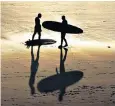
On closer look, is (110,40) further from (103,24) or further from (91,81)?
(91,81)

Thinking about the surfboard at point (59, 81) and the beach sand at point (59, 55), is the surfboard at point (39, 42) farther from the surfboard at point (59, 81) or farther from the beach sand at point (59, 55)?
the surfboard at point (59, 81)

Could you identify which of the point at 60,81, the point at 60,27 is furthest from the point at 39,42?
the point at 60,81

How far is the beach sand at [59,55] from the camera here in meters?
12.9

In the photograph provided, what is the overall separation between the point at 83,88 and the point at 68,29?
6.30m

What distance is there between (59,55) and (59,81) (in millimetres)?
2994

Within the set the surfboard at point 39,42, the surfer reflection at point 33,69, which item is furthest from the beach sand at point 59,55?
the surfboard at point 39,42

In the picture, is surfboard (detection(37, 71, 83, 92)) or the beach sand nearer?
the beach sand

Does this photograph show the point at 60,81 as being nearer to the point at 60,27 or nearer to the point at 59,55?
the point at 59,55

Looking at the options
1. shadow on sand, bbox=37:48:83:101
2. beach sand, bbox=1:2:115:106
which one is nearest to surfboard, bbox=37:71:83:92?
shadow on sand, bbox=37:48:83:101

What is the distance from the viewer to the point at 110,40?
19641 mm

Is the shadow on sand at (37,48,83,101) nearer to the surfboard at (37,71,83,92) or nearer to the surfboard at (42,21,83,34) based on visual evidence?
the surfboard at (37,71,83,92)

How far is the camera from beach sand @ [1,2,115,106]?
1287 centimetres

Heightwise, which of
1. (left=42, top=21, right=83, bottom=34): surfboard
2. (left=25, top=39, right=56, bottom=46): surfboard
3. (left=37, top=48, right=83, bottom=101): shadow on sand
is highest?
(left=42, top=21, right=83, bottom=34): surfboard

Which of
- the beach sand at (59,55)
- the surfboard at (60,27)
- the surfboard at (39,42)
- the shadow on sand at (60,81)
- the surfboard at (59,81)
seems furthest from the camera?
the surfboard at (60,27)
